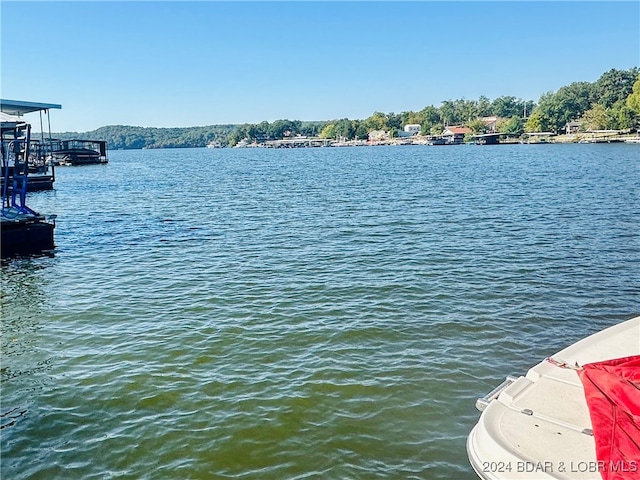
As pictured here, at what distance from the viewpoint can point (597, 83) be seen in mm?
199625

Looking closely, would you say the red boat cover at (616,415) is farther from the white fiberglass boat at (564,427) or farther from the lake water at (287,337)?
the lake water at (287,337)

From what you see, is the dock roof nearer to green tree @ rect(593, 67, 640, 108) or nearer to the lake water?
the lake water

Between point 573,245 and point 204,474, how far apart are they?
62.7 feet

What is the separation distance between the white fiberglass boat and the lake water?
62.9 inches

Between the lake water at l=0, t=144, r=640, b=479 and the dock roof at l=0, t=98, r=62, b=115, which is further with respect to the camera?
the dock roof at l=0, t=98, r=62, b=115

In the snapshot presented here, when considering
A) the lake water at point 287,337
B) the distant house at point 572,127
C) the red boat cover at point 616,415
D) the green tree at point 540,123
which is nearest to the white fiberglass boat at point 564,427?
the red boat cover at point 616,415

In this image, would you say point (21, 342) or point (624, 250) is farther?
point (624, 250)

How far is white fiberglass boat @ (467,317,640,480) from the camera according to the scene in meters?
5.38

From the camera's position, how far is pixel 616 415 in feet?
18.4

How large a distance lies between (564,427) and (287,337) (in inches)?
299

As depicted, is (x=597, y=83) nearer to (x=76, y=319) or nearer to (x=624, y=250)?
(x=624, y=250)

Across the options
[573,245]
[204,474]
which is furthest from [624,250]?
[204,474]

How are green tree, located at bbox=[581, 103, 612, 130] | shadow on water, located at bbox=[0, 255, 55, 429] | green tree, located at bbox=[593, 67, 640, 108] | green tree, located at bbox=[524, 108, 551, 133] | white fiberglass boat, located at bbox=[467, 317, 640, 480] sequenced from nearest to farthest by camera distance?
1. white fiberglass boat, located at bbox=[467, 317, 640, 480]
2. shadow on water, located at bbox=[0, 255, 55, 429]
3. green tree, located at bbox=[581, 103, 612, 130]
4. green tree, located at bbox=[593, 67, 640, 108]
5. green tree, located at bbox=[524, 108, 551, 133]

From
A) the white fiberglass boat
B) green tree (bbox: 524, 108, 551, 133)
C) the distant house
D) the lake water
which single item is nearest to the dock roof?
the lake water
